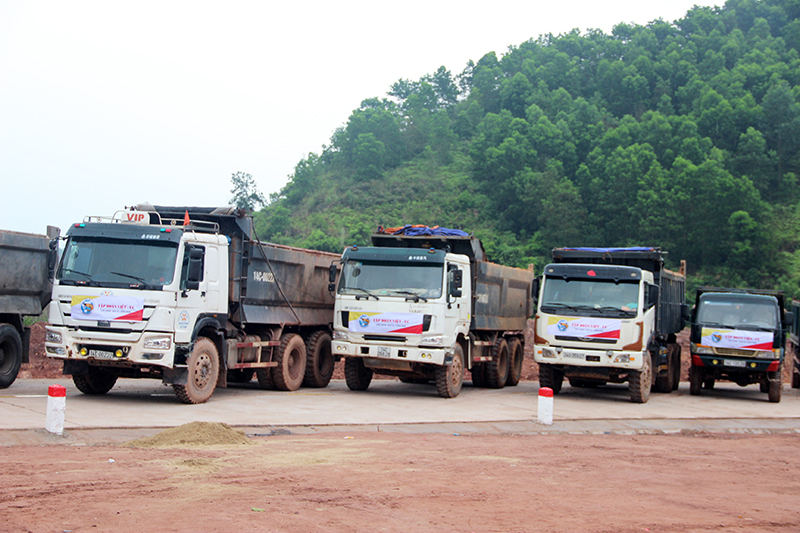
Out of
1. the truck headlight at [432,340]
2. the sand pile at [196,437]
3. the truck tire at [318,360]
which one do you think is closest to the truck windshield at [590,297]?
the truck headlight at [432,340]

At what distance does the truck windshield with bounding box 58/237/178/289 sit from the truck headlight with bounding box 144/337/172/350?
86 centimetres

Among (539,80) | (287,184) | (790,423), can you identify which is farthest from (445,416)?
(539,80)

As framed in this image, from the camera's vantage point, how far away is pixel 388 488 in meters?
7.89

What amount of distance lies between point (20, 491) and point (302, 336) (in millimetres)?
11119

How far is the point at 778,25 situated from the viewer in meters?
101

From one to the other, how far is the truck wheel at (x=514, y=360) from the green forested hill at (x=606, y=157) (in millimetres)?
40393

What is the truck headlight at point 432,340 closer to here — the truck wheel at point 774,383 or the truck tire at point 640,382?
the truck tire at point 640,382

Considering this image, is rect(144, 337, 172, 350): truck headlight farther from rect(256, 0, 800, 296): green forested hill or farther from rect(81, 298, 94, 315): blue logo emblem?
rect(256, 0, 800, 296): green forested hill

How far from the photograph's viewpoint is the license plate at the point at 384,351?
1577 cm

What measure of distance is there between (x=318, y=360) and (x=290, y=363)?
3.98 feet

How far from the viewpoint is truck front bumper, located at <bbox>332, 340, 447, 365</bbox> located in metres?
15.6

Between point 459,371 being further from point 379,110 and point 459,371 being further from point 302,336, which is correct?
point 379,110

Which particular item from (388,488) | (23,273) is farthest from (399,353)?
(388,488)

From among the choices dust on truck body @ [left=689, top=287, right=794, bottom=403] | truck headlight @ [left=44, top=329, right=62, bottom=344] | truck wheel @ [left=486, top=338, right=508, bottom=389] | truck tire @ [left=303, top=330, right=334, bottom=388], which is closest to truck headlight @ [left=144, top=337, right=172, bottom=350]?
truck headlight @ [left=44, top=329, right=62, bottom=344]
